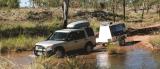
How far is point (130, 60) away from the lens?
2405 centimetres

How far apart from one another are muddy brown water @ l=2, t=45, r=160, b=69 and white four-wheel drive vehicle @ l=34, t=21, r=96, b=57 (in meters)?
1.08

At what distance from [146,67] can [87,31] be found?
33.7 feet

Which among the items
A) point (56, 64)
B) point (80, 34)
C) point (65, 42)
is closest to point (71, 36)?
point (65, 42)

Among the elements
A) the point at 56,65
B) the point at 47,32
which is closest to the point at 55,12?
the point at 47,32

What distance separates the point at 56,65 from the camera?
1545cm

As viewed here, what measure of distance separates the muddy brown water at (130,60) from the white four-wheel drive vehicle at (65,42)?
1.08 metres

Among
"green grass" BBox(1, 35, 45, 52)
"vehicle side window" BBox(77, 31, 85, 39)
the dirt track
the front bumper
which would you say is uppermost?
"vehicle side window" BBox(77, 31, 85, 39)

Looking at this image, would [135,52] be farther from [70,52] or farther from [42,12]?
[42,12]

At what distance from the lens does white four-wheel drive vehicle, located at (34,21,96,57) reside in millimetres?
→ 26703

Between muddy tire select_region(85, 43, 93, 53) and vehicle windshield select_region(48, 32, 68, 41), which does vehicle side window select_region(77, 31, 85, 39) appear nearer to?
muddy tire select_region(85, 43, 93, 53)

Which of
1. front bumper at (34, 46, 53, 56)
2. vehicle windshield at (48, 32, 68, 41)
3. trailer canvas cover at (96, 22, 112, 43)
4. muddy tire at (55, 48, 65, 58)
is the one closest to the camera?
front bumper at (34, 46, 53, 56)

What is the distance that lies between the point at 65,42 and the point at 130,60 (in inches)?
204

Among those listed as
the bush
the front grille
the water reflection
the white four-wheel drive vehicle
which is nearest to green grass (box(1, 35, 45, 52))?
the white four-wheel drive vehicle

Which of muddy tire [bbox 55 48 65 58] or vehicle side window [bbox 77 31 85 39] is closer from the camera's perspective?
muddy tire [bbox 55 48 65 58]
